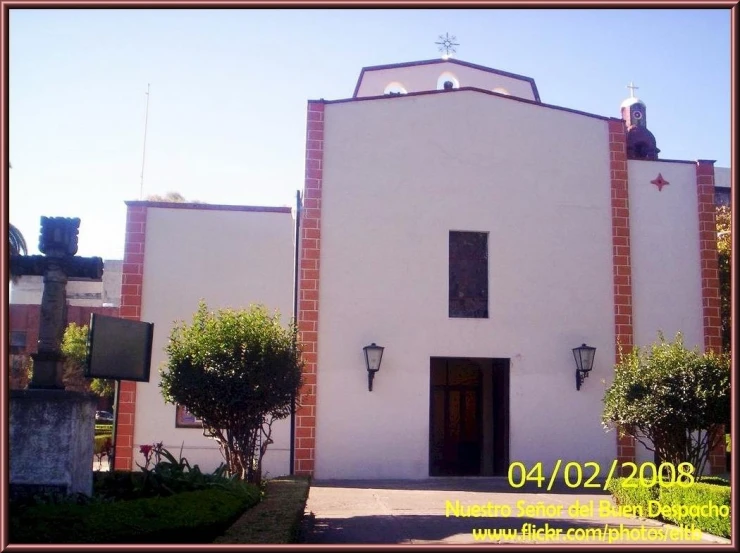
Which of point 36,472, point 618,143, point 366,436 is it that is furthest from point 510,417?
point 36,472

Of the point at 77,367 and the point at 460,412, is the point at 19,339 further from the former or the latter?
the point at 460,412

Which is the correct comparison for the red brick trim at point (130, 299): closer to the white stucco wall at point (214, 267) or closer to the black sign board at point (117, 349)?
the white stucco wall at point (214, 267)

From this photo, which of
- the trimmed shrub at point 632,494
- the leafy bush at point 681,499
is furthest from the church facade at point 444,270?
the leafy bush at point 681,499

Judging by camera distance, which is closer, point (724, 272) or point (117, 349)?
point (117, 349)

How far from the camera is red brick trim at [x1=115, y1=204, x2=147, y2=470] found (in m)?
14.8

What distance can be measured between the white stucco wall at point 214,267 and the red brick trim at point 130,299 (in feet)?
0.47

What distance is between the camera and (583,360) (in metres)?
15.0

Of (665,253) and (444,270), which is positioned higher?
(665,253)

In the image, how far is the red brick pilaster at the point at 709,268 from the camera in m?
15.8

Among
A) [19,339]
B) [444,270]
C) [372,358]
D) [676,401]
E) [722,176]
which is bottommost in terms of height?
[676,401]

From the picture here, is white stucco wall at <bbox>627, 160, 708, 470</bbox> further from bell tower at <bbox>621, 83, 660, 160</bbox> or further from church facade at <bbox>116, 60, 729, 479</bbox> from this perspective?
bell tower at <bbox>621, 83, 660, 160</bbox>

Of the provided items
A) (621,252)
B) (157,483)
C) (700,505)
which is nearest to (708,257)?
(621,252)

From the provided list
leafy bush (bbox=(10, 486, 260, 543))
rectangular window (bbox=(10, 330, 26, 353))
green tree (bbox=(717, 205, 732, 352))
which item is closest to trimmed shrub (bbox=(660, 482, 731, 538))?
leafy bush (bbox=(10, 486, 260, 543))

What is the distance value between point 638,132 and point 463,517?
45.9ft
